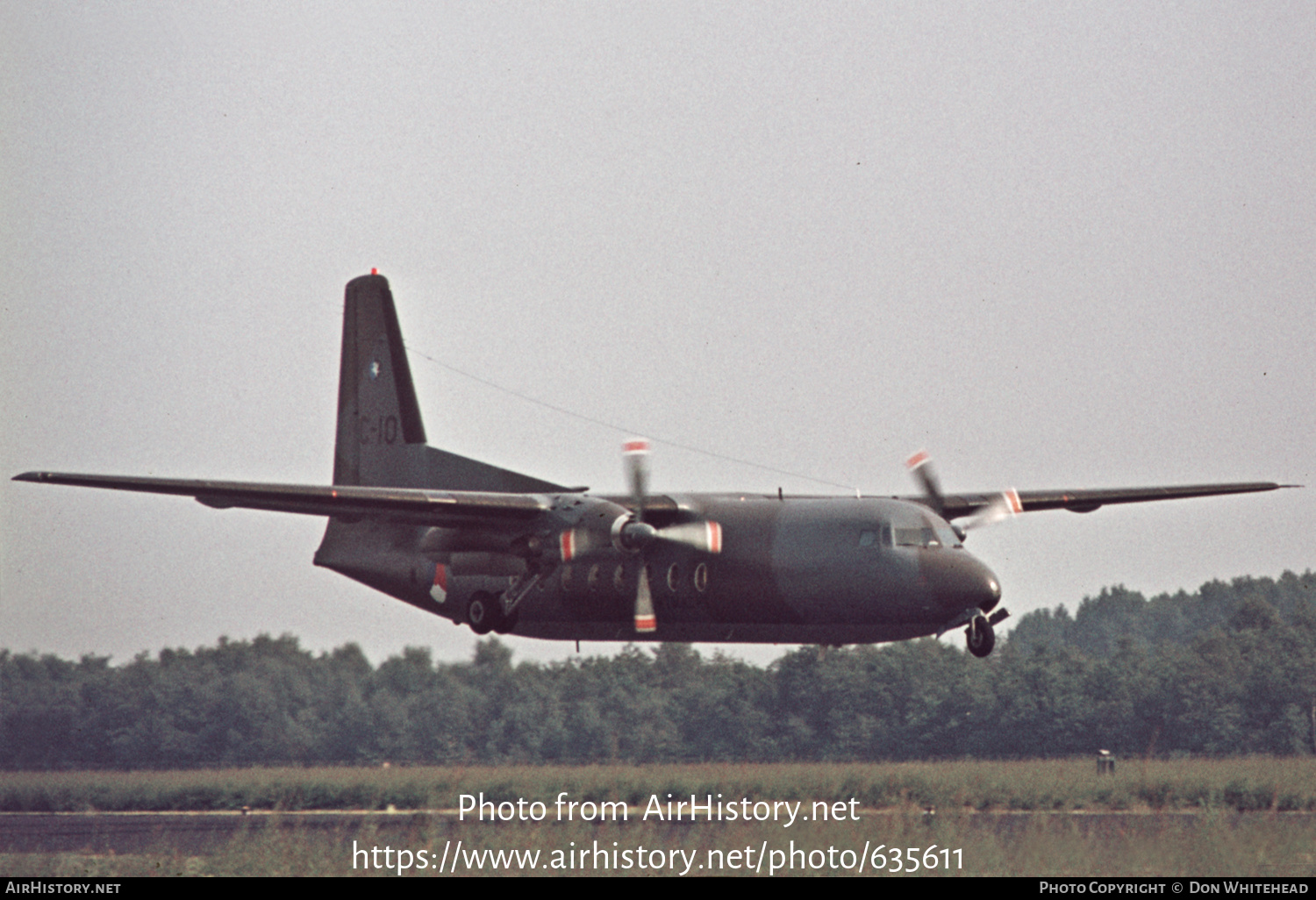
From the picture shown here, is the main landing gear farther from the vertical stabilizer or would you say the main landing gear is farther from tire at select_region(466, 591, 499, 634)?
the vertical stabilizer

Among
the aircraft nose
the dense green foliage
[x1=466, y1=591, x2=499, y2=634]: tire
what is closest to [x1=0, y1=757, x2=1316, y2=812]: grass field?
the dense green foliage

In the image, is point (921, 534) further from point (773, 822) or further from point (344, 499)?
point (344, 499)

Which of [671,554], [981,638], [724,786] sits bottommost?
[724,786]

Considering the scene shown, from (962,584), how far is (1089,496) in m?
6.45

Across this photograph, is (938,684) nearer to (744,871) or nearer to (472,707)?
(472,707)

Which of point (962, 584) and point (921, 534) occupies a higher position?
point (921, 534)

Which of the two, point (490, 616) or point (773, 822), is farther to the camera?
point (490, 616)

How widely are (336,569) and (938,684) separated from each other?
53.3ft

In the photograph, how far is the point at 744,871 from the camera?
749 inches

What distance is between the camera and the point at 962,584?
23.1 metres

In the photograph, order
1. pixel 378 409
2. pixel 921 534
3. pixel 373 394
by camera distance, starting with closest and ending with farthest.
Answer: pixel 921 534, pixel 378 409, pixel 373 394

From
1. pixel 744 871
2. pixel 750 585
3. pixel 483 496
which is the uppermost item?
pixel 483 496

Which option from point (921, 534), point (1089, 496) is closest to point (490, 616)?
point (921, 534)

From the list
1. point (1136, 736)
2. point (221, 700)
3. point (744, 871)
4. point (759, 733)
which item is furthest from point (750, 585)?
point (1136, 736)
